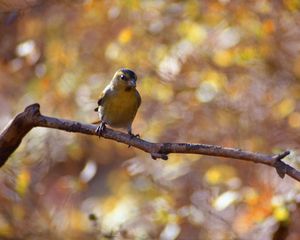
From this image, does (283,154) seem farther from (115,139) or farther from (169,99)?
(169,99)

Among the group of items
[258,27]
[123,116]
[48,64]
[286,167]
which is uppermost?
[286,167]

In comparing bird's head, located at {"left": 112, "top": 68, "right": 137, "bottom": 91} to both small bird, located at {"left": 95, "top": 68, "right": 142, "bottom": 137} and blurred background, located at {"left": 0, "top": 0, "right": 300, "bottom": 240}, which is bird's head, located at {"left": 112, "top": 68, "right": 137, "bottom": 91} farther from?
blurred background, located at {"left": 0, "top": 0, "right": 300, "bottom": 240}

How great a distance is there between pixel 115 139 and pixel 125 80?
3.09 ft

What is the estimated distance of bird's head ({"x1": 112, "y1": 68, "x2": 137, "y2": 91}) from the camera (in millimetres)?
3988

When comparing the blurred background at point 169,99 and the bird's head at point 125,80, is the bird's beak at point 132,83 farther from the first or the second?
the blurred background at point 169,99

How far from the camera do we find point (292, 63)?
17.6 feet

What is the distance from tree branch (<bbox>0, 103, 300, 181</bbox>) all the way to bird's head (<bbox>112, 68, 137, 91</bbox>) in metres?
0.83

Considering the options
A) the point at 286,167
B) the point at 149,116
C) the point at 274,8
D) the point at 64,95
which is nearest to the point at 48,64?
the point at 64,95

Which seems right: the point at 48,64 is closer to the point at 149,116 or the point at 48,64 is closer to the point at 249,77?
the point at 149,116

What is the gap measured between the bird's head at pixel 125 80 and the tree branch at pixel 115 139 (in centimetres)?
83

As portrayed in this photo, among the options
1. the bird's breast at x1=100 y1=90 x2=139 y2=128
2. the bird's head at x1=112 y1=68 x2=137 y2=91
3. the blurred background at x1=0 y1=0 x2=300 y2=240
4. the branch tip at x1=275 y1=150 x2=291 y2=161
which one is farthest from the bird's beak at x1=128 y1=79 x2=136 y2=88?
the branch tip at x1=275 y1=150 x2=291 y2=161

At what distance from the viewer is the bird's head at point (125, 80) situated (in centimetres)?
399

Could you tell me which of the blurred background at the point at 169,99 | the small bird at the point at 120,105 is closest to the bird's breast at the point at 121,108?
the small bird at the point at 120,105

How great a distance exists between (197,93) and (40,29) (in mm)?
1656
